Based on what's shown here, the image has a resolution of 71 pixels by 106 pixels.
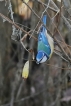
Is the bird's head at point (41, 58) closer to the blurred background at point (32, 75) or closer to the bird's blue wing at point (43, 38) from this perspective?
the bird's blue wing at point (43, 38)

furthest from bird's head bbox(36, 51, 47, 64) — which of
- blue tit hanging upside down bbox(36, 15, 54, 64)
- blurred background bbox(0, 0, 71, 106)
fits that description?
blurred background bbox(0, 0, 71, 106)

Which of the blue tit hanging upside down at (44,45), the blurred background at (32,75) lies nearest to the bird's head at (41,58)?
the blue tit hanging upside down at (44,45)

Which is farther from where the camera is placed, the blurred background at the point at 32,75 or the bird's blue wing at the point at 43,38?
the blurred background at the point at 32,75

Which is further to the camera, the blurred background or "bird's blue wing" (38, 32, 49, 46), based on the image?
the blurred background

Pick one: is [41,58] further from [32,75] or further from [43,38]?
[32,75]

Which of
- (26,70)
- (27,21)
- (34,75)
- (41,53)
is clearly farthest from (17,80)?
(26,70)

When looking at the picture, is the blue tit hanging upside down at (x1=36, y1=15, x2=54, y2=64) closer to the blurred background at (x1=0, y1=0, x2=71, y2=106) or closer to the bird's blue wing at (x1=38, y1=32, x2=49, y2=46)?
the bird's blue wing at (x1=38, y1=32, x2=49, y2=46)

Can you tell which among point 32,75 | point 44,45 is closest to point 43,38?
point 44,45

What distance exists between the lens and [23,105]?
13.8 feet

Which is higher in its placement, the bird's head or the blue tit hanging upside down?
the blue tit hanging upside down

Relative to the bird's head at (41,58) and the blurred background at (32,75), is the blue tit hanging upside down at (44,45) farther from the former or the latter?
the blurred background at (32,75)

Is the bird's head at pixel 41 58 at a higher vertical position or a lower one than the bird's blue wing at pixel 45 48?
lower

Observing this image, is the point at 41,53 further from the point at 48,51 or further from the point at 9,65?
the point at 9,65

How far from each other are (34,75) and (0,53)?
982 millimetres
